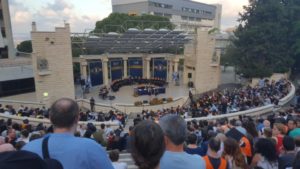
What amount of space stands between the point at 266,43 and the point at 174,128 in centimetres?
3112

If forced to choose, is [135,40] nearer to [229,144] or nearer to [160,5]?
[229,144]

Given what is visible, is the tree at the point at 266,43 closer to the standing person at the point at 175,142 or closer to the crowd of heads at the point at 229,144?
the crowd of heads at the point at 229,144

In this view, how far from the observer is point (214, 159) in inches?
147

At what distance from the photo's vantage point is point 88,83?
3003cm

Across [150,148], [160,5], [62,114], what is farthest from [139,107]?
[160,5]

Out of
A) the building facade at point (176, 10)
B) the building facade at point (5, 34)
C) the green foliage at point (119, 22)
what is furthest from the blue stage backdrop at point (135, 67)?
the building facade at point (176, 10)

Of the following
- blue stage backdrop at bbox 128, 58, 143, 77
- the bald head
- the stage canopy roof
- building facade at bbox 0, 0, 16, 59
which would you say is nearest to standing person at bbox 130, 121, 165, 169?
the bald head

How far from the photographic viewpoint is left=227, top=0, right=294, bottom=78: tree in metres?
30.2

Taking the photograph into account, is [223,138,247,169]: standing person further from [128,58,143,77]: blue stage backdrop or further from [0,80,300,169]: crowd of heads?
[128,58,143,77]: blue stage backdrop

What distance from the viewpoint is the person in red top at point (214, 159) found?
367 cm

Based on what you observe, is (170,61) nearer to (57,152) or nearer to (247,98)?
(247,98)

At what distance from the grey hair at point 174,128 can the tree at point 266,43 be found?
2999 cm

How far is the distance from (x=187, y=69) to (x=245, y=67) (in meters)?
7.39

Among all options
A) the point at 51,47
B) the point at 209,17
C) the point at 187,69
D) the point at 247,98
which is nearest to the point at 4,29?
the point at 51,47
